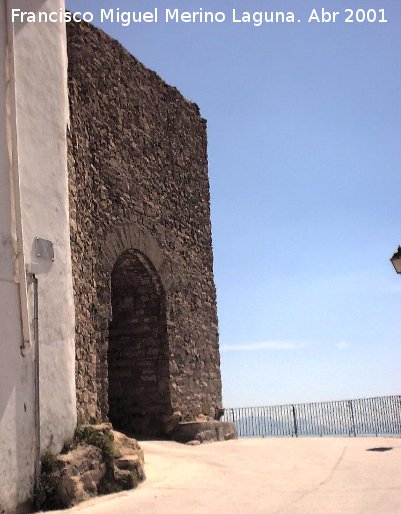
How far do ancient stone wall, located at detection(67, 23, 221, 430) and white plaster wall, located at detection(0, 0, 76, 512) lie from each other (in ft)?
3.12

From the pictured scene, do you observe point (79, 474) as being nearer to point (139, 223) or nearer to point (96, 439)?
point (96, 439)

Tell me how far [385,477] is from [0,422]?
14.2 feet

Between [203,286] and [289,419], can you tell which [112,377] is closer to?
[203,286]

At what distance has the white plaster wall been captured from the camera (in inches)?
220

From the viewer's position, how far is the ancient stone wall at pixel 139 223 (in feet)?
28.4

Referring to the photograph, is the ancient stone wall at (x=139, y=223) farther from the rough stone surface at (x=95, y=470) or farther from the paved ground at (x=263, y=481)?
the paved ground at (x=263, y=481)

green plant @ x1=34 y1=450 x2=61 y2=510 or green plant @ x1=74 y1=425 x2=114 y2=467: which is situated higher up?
green plant @ x1=74 y1=425 x2=114 y2=467

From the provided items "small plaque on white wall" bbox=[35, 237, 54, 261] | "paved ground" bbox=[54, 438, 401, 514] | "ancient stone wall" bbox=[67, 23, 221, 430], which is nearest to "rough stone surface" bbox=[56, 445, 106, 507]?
"paved ground" bbox=[54, 438, 401, 514]

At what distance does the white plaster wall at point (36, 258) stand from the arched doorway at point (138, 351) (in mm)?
3689

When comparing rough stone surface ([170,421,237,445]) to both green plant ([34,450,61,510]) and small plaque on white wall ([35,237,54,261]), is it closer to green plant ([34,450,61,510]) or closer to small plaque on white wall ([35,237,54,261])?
green plant ([34,450,61,510])

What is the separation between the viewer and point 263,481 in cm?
711

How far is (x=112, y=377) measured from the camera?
10977 millimetres

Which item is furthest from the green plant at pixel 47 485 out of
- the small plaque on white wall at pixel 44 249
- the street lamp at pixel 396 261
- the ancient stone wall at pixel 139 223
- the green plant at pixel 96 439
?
the street lamp at pixel 396 261

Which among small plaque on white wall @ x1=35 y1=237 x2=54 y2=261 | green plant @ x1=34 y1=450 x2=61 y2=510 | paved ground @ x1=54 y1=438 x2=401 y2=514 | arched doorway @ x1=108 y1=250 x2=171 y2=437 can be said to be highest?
small plaque on white wall @ x1=35 y1=237 x2=54 y2=261
